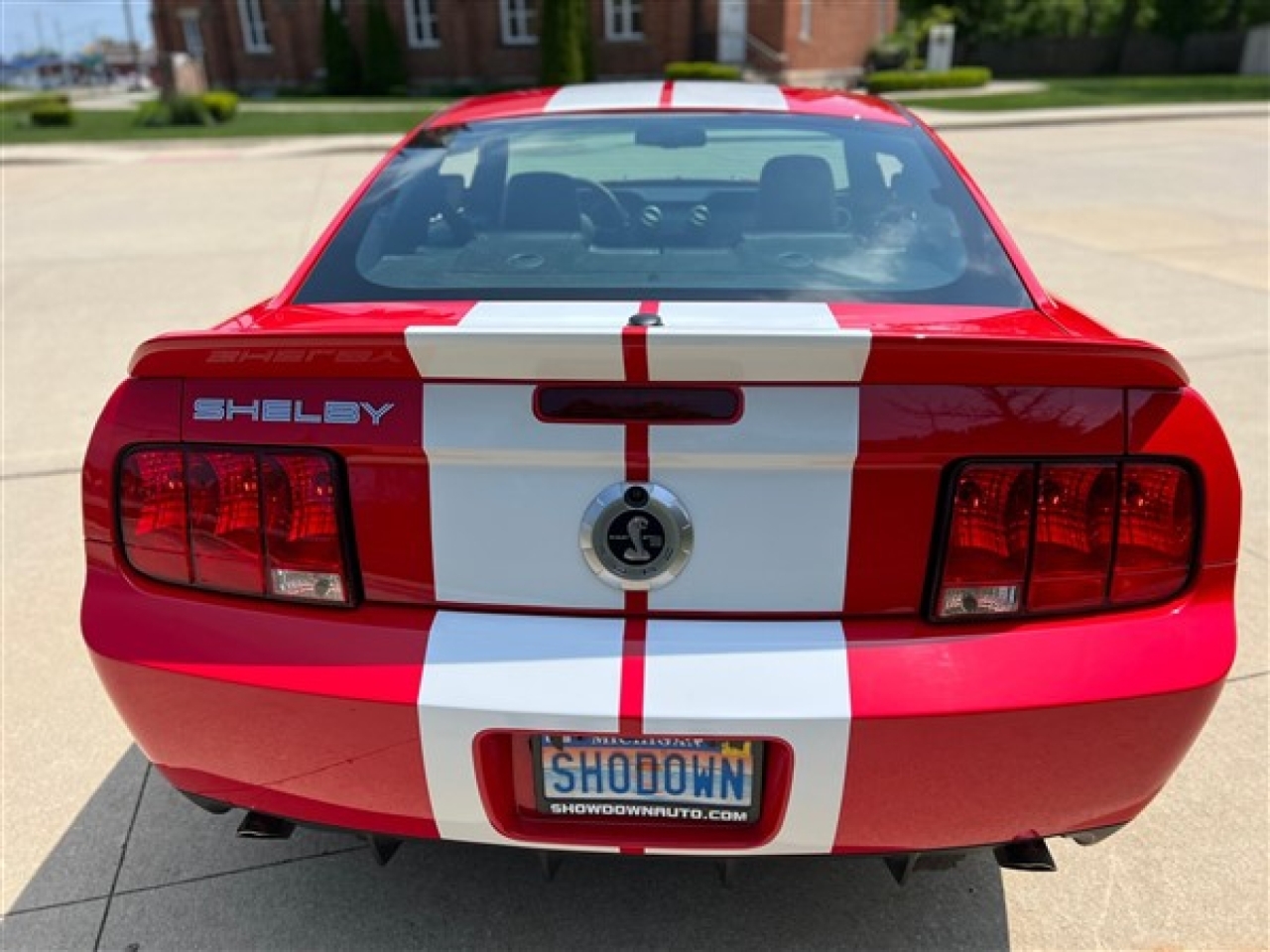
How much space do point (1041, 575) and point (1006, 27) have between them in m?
47.8

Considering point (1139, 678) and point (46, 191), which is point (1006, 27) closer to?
point (46, 191)

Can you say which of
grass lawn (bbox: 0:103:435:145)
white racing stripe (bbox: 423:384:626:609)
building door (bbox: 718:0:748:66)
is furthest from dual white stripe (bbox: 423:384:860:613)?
building door (bbox: 718:0:748:66)

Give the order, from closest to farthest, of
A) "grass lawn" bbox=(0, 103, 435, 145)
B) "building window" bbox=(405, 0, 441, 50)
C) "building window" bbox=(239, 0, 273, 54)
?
"grass lawn" bbox=(0, 103, 435, 145)
"building window" bbox=(405, 0, 441, 50)
"building window" bbox=(239, 0, 273, 54)

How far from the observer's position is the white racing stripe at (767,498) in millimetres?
1534

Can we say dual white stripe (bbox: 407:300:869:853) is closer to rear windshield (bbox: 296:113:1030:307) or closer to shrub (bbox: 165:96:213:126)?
rear windshield (bbox: 296:113:1030:307)

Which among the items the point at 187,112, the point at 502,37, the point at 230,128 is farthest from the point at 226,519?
the point at 502,37

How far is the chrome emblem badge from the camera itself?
5.13 ft

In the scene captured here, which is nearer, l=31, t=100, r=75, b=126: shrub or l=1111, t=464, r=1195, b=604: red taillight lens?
l=1111, t=464, r=1195, b=604: red taillight lens

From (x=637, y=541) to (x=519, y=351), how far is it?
1.12 ft

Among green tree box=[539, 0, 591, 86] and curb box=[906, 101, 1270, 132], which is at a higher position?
green tree box=[539, 0, 591, 86]

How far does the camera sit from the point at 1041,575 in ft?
5.26

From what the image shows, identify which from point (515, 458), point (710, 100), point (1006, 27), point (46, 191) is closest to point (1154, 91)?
point (1006, 27)

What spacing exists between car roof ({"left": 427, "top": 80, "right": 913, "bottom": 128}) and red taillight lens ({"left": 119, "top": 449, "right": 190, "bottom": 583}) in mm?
1581

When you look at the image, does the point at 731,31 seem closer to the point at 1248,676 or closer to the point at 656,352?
the point at 1248,676
